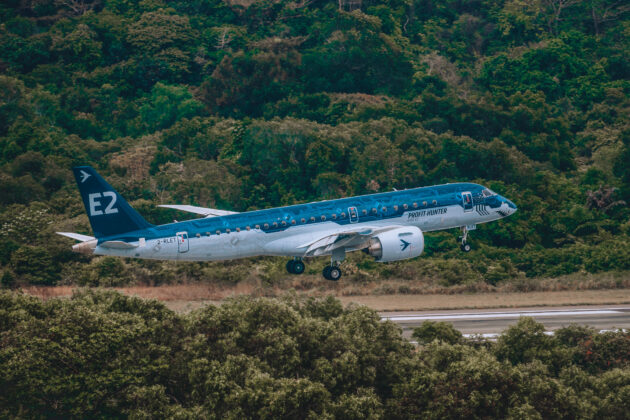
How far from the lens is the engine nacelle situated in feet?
168

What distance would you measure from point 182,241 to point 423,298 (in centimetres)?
2184

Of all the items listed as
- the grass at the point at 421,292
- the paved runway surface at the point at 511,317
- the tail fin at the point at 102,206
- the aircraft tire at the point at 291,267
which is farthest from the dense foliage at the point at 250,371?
the grass at the point at 421,292

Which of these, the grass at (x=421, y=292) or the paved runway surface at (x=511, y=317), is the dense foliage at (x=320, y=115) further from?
the paved runway surface at (x=511, y=317)

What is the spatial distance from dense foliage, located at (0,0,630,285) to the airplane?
13.7 m

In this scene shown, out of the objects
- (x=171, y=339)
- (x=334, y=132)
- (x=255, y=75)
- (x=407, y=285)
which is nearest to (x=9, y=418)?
(x=171, y=339)

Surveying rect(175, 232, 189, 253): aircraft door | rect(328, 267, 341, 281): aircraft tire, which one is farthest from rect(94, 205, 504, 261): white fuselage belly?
rect(328, 267, 341, 281): aircraft tire

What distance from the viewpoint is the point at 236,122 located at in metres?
89.8

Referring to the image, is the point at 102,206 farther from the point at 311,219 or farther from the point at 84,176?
the point at 311,219

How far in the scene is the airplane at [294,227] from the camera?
155ft

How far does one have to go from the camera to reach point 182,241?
160ft

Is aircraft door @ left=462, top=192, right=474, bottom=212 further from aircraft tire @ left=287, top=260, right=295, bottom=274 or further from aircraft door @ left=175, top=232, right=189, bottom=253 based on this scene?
aircraft door @ left=175, top=232, right=189, bottom=253

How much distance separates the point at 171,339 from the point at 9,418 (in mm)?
7308

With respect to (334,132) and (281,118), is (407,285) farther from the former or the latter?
(281,118)

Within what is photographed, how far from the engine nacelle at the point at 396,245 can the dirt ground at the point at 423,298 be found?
9.38 metres
